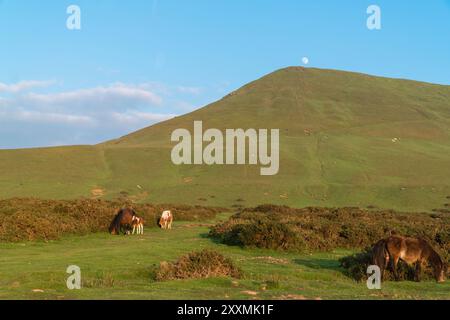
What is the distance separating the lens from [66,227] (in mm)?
27281

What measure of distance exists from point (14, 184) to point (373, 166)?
49.5 metres

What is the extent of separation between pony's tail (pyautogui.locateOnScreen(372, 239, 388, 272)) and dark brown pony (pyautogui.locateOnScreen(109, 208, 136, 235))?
15.0 m

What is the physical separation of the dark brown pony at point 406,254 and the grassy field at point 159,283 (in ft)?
1.83

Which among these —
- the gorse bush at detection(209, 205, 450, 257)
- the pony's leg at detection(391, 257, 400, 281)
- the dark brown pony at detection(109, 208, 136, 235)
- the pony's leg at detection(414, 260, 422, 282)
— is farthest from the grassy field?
the dark brown pony at detection(109, 208, 136, 235)

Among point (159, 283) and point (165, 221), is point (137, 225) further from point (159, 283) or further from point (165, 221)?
point (159, 283)

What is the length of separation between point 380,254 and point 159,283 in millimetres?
6528

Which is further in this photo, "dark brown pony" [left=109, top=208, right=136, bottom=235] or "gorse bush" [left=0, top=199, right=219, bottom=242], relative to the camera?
"dark brown pony" [left=109, top=208, right=136, bottom=235]

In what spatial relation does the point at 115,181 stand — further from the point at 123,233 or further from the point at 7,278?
the point at 7,278

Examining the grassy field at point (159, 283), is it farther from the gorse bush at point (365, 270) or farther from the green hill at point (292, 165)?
the green hill at point (292, 165)

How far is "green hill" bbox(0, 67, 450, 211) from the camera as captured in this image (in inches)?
2595

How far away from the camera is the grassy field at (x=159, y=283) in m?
12.1

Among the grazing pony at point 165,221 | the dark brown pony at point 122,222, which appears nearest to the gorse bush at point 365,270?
the dark brown pony at point 122,222

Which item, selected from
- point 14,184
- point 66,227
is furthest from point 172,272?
point 14,184

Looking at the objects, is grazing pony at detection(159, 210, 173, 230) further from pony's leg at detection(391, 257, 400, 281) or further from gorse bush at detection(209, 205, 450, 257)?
pony's leg at detection(391, 257, 400, 281)
